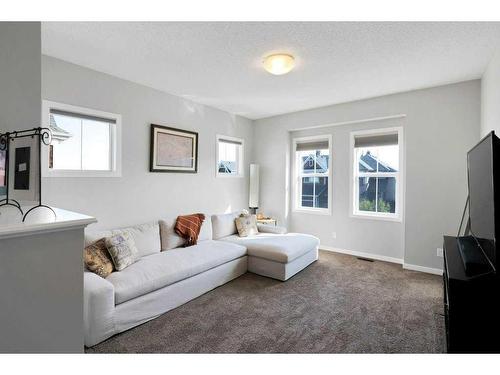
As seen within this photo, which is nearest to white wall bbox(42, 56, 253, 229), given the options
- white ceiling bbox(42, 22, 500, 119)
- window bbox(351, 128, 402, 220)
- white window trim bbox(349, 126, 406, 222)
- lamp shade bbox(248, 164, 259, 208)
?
white ceiling bbox(42, 22, 500, 119)

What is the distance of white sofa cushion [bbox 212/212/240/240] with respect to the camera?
13.3ft

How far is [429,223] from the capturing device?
3562 mm

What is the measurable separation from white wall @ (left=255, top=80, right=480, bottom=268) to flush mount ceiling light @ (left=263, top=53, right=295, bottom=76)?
2.09 meters

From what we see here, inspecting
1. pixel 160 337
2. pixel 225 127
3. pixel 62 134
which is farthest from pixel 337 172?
pixel 62 134

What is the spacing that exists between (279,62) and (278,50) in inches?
4.2

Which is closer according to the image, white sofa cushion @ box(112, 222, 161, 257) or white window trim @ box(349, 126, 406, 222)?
white sofa cushion @ box(112, 222, 161, 257)

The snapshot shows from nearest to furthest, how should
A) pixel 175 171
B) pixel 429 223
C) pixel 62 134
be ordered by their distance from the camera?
pixel 62 134, pixel 429 223, pixel 175 171

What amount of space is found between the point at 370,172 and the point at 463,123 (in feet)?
Result: 4.47

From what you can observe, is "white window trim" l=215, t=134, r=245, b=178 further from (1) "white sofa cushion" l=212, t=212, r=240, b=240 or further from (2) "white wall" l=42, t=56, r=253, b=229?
(1) "white sofa cushion" l=212, t=212, r=240, b=240

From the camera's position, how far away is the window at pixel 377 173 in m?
4.07

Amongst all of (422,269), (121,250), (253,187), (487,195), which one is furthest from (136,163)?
(422,269)

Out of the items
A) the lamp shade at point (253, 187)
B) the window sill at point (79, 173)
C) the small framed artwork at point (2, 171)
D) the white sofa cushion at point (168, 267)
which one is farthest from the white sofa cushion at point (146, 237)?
the lamp shade at point (253, 187)

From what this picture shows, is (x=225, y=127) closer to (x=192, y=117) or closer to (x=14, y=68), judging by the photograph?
(x=192, y=117)

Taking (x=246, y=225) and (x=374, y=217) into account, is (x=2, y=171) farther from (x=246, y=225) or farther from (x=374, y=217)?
(x=374, y=217)
